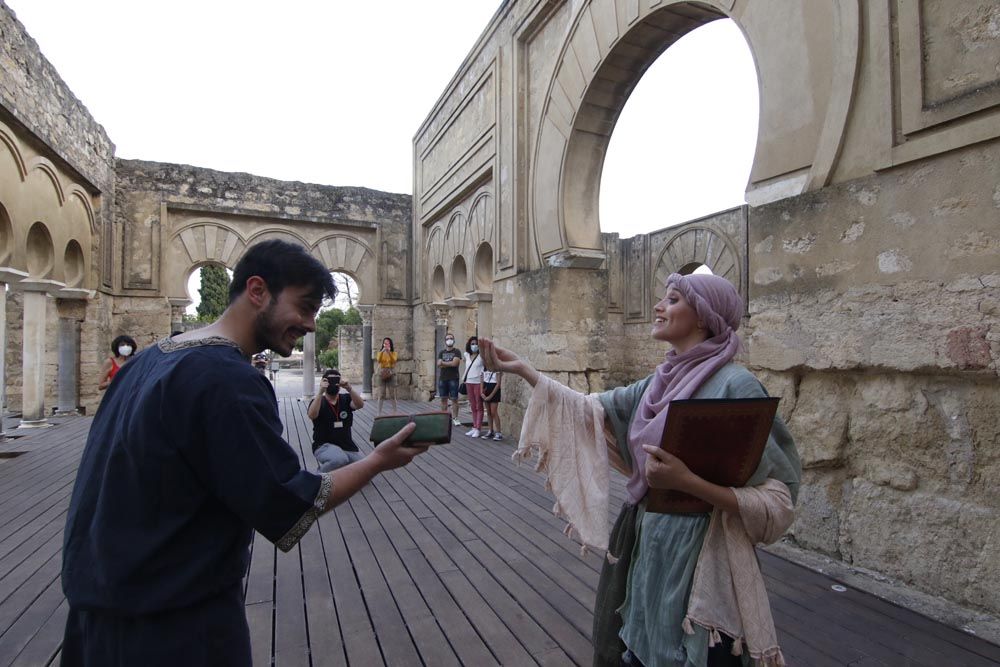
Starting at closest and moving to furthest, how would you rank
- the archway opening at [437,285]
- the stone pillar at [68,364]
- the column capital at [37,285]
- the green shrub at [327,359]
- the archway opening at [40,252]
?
the column capital at [37,285] < the archway opening at [40,252] < the stone pillar at [68,364] < the archway opening at [437,285] < the green shrub at [327,359]

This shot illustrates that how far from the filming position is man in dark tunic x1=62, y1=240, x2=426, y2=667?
1.05 metres

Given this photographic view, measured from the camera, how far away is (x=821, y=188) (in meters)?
2.78

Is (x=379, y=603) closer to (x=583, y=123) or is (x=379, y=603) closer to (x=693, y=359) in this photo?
(x=693, y=359)

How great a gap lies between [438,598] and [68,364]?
9.48 m

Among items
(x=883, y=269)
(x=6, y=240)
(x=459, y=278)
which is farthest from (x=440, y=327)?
(x=883, y=269)

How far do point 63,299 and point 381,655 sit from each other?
9842 mm

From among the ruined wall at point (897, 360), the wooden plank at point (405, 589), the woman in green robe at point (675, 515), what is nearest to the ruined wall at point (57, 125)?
the wooden plank at point (405, 589)

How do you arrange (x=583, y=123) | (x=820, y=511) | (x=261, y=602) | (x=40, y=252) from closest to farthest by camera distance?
(x=261, y=602), (x=820, y=511), (x=583, y=123), (x=40, y=252)

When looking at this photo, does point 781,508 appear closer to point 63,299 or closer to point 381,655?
point 381,655

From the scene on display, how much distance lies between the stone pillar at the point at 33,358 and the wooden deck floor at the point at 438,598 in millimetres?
4878

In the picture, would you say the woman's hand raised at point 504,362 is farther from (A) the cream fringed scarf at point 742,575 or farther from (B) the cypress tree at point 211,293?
(B) the cypress tree at point 211,293

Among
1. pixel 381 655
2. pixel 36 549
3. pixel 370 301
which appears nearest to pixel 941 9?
pixel 381 655

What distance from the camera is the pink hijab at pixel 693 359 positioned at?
1.45 m

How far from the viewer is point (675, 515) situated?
142 centimetres
